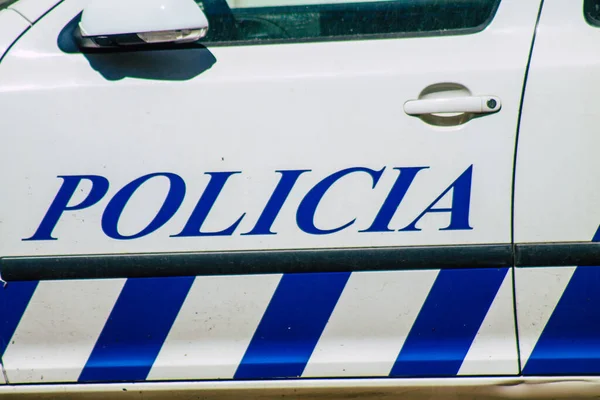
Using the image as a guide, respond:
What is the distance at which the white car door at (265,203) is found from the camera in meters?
1.64

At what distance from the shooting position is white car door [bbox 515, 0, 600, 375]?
5.30ft

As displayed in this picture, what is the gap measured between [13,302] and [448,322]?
0.94 m

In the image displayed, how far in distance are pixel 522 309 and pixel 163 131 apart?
2.77 feet

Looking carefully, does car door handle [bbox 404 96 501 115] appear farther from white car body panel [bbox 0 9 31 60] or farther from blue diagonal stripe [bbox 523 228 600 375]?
white car body panel [bbox 0 9 31 60]

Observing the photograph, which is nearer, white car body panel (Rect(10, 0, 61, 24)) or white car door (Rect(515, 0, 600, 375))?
white car door (Rect(515, 0, 600, 375))

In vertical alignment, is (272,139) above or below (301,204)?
above

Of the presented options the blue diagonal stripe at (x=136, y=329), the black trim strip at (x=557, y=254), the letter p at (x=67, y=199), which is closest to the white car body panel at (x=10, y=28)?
the letter p at (x=67, y=199)

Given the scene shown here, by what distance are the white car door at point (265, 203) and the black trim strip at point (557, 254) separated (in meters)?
0.05

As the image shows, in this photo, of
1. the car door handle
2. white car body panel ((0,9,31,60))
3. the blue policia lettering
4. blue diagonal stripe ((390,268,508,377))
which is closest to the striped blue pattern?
blue diagonal stripe ((390,268,508,377))

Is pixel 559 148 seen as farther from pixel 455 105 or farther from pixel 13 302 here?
pixel 13 302

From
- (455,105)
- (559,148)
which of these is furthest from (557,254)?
(455,105)

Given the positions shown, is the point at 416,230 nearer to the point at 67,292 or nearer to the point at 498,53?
the point at 498,53

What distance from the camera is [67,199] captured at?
1677 mm

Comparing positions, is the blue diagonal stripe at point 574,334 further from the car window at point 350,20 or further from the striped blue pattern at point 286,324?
the car window at point 350,20
